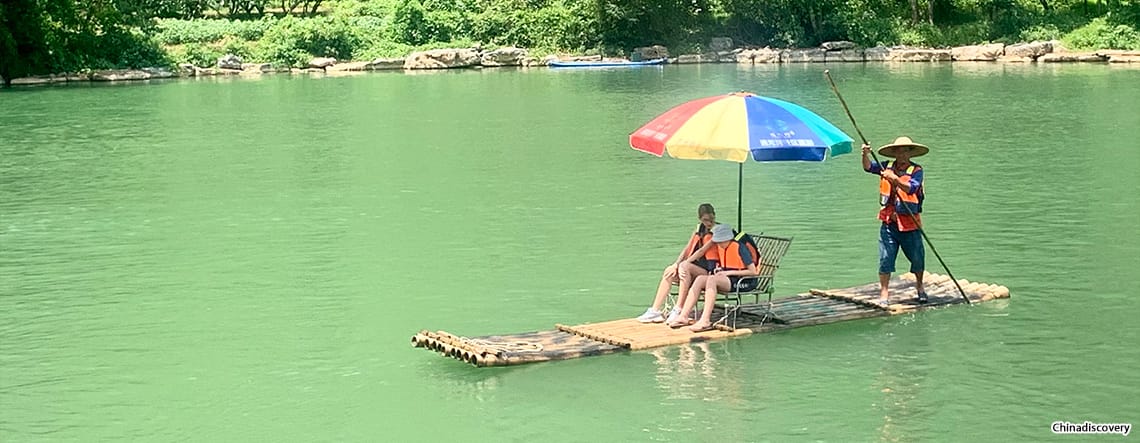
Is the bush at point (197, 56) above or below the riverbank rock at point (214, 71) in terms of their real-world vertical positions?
above

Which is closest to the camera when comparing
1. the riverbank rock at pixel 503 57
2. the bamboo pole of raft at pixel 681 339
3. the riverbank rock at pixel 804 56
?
the bamboo pole of raft at pixel 681 339

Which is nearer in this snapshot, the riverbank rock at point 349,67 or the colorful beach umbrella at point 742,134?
the colorful beach umbrella at point 742,134

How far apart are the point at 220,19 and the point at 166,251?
47.6 meters

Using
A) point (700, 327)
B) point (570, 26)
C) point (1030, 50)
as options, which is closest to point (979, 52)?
point (1030, 50)

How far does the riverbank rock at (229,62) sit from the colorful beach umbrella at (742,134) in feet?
144

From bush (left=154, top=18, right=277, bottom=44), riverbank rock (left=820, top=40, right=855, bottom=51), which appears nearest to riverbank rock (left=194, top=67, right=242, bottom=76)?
bush (left=154, top=18, right=277, bottom=44)

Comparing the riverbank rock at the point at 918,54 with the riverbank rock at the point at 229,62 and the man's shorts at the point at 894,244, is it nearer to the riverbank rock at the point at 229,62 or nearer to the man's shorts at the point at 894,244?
the riverbank rock at the point at 229,62

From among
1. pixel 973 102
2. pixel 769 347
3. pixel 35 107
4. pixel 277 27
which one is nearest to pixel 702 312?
pixel 769 347

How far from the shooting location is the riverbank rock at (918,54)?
51.7 metres

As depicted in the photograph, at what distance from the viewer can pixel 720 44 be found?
57531mm

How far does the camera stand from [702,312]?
466 inches

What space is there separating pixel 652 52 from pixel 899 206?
44.7m

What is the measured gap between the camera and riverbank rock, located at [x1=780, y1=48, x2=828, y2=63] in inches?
2117

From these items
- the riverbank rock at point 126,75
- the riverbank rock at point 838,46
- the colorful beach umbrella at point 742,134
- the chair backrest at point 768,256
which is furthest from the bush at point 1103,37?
the colorful beach umbrella at point 742,134
